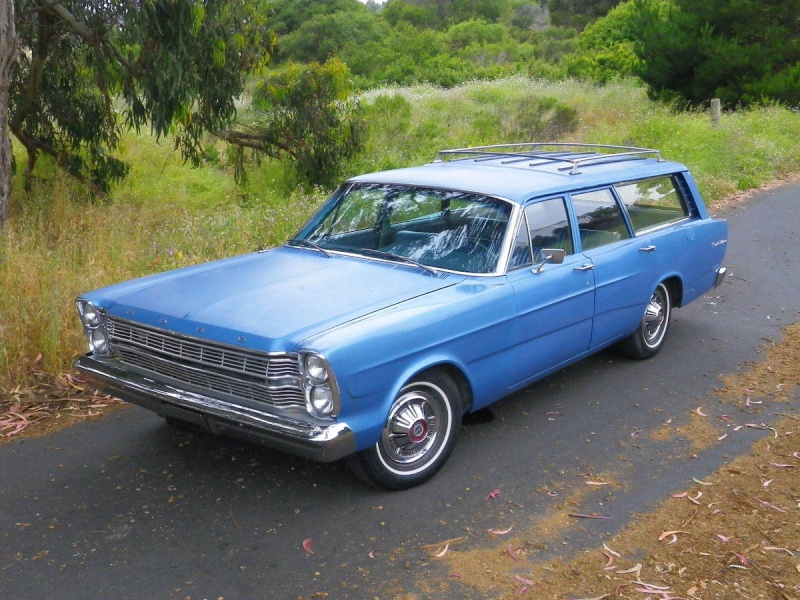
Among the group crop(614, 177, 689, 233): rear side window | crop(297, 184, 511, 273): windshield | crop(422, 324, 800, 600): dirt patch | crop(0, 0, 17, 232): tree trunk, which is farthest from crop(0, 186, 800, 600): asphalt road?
crop(0, 0, 17, 232): tree trunk

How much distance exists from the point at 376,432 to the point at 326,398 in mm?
338

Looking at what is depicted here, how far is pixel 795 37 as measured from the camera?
84.3ft

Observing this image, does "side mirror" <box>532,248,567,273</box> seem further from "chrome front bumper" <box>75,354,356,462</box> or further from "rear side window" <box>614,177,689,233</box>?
"chrome front bumper" <box>75,354,356,462</box>

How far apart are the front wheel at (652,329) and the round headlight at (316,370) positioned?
335 cm

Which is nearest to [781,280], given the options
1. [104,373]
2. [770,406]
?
[770,406]

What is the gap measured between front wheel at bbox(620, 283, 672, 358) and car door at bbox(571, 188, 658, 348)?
22cm

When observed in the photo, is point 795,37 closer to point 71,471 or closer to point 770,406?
point 770,406

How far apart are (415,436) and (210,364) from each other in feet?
3.75

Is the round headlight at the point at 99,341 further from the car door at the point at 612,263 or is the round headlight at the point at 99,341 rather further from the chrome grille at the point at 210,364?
the car door at the point at 612,263

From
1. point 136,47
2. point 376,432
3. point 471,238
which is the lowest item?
point 376,432

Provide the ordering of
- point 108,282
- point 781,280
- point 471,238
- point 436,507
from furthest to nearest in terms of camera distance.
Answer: point 781,280, point 108,282, point 471,238, point 436,507

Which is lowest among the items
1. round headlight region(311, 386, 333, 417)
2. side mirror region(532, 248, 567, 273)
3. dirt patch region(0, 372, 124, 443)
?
dirt patch region(0, 372, 124, 443)

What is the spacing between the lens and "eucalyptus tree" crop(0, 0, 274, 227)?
926cm

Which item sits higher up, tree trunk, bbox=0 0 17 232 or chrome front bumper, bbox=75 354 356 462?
tree trunk, bbox=0 0 17 232
